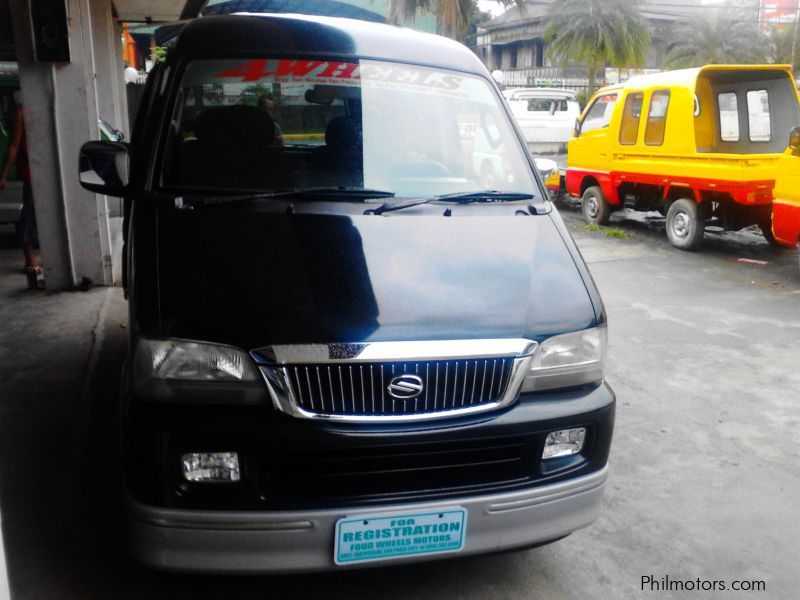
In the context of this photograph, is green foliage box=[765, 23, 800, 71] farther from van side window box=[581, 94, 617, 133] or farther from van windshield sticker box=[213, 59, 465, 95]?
van windshield sticker box=[213, 59, 465, 95]

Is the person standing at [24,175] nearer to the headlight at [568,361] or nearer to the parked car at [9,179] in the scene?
the parked car at [9,179]

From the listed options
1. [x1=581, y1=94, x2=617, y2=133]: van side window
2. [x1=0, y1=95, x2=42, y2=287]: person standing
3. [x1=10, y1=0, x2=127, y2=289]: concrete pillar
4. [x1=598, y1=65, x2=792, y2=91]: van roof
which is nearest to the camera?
[x1=10, y1=0, x2=127, y2=289]: concrete pillar

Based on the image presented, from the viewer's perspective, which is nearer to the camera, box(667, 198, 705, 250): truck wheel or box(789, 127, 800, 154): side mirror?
box(789, 127, 800, 154): side mirror

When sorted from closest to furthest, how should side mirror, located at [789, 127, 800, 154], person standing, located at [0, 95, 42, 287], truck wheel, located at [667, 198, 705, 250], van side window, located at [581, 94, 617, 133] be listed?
person standing, located at [0, 95, 42, 287] < side mirror, located at [789, 127, 800, 154] < truck wheel, located at [667, 198, 705, 250] < van side window, located at [581, 94, 617, 133]

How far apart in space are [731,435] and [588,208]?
7.56 m

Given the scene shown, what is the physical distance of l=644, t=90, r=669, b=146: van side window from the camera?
9531 mm

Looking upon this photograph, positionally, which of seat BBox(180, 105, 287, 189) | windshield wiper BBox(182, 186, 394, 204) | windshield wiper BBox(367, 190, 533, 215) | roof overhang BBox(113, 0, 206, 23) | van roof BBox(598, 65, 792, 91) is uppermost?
roof overhang BBox(113, 0, 206, 23)

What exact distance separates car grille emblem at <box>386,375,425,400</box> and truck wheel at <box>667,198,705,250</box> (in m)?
7.88

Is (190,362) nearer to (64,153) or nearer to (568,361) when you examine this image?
(568,361)

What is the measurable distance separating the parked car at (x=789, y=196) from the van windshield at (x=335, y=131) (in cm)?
486

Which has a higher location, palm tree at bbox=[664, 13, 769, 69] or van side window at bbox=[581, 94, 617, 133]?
palm tree at bbox=[664, 13, 769, 69]

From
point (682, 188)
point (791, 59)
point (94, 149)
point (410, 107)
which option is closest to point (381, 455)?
point (410, 107)

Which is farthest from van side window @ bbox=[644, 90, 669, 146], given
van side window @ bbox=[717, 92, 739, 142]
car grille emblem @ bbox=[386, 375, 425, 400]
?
car grille emblem @ bbox=[386, 375, 425, 400]

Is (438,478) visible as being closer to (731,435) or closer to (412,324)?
(412,324)
